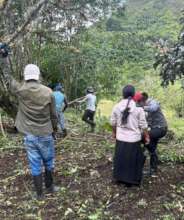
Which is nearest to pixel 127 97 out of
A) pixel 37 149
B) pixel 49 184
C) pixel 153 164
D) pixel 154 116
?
pixel 154 116

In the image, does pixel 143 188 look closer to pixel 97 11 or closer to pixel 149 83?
pixel 97 11

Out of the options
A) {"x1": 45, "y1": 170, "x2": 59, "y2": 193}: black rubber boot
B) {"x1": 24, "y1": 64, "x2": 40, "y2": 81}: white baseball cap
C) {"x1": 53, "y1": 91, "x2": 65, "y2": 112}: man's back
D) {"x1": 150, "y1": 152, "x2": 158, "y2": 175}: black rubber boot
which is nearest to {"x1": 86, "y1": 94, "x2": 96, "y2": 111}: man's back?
{"x1": 53, "y1": 91, "x2": 65, "y2": 112}: man's back

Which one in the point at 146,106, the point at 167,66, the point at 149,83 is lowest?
the point at 149,83

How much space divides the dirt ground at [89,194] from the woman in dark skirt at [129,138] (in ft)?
0.66

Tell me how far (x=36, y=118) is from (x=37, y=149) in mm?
427

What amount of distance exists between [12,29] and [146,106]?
269 inches

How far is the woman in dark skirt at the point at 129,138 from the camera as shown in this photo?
6664mm

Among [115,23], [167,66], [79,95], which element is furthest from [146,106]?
[115,23]

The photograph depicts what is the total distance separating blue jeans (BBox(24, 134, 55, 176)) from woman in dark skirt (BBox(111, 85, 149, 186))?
110cm

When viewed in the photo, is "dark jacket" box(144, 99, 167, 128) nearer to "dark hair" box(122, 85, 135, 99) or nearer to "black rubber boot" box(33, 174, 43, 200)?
"dark hair" box(122, 85, 135, 99)

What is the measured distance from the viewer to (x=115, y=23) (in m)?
33.8

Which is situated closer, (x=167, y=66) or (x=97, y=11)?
(x=167, y=66)

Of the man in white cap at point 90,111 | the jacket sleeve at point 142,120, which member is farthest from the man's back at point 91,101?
the jacket sleeve at point 142,120

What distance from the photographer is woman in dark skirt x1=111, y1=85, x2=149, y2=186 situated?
6664mm
